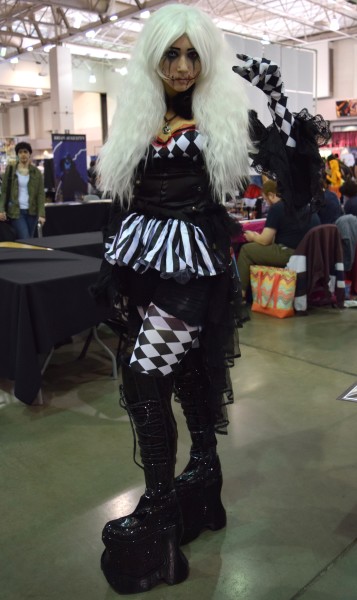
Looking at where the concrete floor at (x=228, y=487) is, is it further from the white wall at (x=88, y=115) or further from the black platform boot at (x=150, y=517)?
the white wall at (x=88, y=115)

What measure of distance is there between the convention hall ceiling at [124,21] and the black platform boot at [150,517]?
34.8 feet

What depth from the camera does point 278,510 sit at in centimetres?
189

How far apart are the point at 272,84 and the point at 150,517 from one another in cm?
116

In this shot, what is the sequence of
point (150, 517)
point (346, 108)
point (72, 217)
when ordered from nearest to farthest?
point (150, 517) < point (72, 217) < point (346, 108)

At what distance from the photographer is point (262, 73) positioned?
139 cm

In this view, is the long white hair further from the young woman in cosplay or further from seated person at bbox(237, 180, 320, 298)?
seated person at bbox(237, 180, 320, 298)

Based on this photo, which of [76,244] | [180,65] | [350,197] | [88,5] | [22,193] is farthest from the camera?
[88,5]

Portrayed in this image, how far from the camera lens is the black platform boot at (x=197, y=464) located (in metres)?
1.66

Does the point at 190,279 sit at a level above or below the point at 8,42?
below

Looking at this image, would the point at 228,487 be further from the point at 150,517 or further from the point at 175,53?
the point at 175,53

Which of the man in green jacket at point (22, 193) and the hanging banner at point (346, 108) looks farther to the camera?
the hanging banner at point (346, 108)

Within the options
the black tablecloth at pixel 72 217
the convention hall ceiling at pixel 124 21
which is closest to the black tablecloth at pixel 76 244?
the black tablecloth at pixel 72 217

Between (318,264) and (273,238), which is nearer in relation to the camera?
(318,264)

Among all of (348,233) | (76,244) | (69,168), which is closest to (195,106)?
(76,244)
